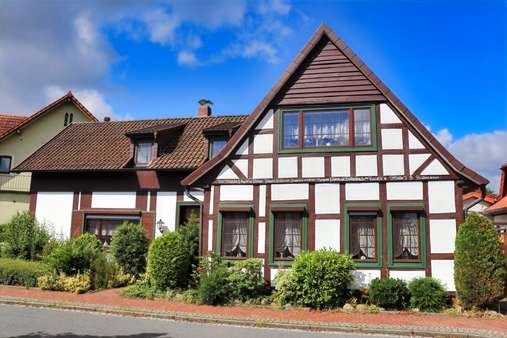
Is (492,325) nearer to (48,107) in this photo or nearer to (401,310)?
(401,310)

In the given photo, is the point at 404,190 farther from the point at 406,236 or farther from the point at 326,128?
the point at 326,128

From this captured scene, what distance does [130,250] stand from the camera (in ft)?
57.3

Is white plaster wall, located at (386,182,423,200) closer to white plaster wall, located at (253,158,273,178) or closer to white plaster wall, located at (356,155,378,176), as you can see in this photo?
A: white plaster wall, located at (356,155,378,176)

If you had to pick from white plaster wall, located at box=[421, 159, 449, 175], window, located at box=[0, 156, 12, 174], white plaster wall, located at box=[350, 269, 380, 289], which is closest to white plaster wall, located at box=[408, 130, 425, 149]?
white plaster wall, located at box=[421, 159, 449, 175]

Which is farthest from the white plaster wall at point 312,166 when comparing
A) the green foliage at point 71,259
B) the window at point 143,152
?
the window at point 143,152

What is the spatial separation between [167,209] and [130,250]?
3.09 m

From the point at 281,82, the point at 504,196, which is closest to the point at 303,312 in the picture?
the point at 281,82

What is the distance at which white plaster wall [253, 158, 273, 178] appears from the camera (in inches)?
608

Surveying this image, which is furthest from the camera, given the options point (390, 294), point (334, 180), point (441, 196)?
point (334, 180)

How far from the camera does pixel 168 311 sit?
41.7ft

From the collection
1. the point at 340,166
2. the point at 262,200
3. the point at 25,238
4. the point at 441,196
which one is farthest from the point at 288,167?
the point at 25,238

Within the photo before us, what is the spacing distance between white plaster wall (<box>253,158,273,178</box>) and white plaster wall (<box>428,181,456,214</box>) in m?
5.01

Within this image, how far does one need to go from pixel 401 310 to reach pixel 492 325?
2388 millimetres

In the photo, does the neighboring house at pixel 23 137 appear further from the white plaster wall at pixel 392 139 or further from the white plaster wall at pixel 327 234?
the white plaster wall at pixel 392 139
